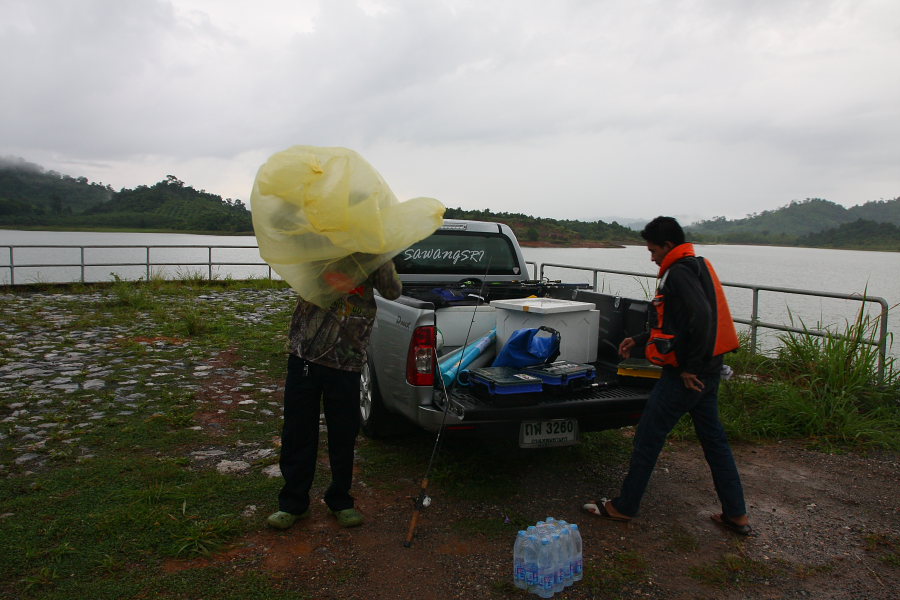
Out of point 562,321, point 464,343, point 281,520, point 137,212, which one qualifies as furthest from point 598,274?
point 137,212

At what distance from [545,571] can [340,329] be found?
158cm

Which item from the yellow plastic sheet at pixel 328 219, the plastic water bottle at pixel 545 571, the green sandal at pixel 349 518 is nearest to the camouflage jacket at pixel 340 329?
the yellow plastic sheet at pixel 328 219

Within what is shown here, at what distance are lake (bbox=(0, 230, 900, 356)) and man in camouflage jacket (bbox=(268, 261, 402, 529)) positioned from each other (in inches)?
90.4

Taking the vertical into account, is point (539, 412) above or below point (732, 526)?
above

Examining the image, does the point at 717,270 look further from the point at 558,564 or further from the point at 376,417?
the point at 558,564

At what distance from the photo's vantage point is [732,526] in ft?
11.7

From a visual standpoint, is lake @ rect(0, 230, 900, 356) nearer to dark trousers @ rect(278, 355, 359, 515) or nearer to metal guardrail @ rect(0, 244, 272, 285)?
metal guardrail @ rect(0, 244, 272, 285)

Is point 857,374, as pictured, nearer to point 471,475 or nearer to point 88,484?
point 471,475

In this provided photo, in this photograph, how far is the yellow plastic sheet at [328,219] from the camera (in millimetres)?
2918

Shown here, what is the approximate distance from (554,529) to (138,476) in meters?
2.73

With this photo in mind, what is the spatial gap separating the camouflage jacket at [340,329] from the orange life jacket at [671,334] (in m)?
1.43

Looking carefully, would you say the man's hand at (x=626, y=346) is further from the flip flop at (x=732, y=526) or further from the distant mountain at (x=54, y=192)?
the distant mountain at (x=54, y=192)

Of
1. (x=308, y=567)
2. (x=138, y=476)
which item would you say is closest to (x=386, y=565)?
(x=308, y=567)

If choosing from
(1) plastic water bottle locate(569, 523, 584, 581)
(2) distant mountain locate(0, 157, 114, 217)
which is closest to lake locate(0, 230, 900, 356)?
(1) plastic water bottle locate(569, 523, 584, 581)
